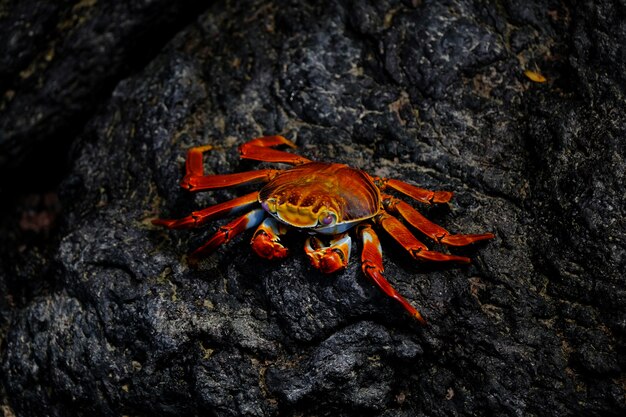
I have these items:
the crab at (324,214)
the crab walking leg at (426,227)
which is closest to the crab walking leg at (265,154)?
the crab at (324,214)

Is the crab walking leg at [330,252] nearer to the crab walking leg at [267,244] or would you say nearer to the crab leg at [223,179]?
the crab walking leg at [267,244]

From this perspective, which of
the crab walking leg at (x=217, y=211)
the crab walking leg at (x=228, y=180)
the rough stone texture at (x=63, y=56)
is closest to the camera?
the crab walking leg at (x=217, y=211)

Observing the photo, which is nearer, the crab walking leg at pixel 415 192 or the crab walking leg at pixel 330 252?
the crab walking leg at pixel 330 252

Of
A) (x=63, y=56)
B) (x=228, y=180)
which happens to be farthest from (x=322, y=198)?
(x=63, y=56)

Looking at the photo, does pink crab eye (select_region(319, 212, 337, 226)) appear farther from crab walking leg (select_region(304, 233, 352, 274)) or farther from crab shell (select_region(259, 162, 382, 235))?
crab walking leg (select_region(304, 233, 352, 274))

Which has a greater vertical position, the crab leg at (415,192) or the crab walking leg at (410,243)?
the crab leg at (415,192)

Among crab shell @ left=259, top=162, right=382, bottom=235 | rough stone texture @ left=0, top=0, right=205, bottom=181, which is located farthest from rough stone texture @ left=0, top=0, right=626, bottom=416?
rough stone texture @ left=0, top=0, right=205, bottom=181

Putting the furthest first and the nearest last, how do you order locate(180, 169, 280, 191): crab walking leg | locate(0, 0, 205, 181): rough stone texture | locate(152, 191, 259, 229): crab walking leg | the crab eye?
locate(0, 0, 205, 181): rough stone texture < locate(180, 169, 280, 191): crab walking leg < locate(152, 191, 259, 229): crab walking leg < the crab eye
